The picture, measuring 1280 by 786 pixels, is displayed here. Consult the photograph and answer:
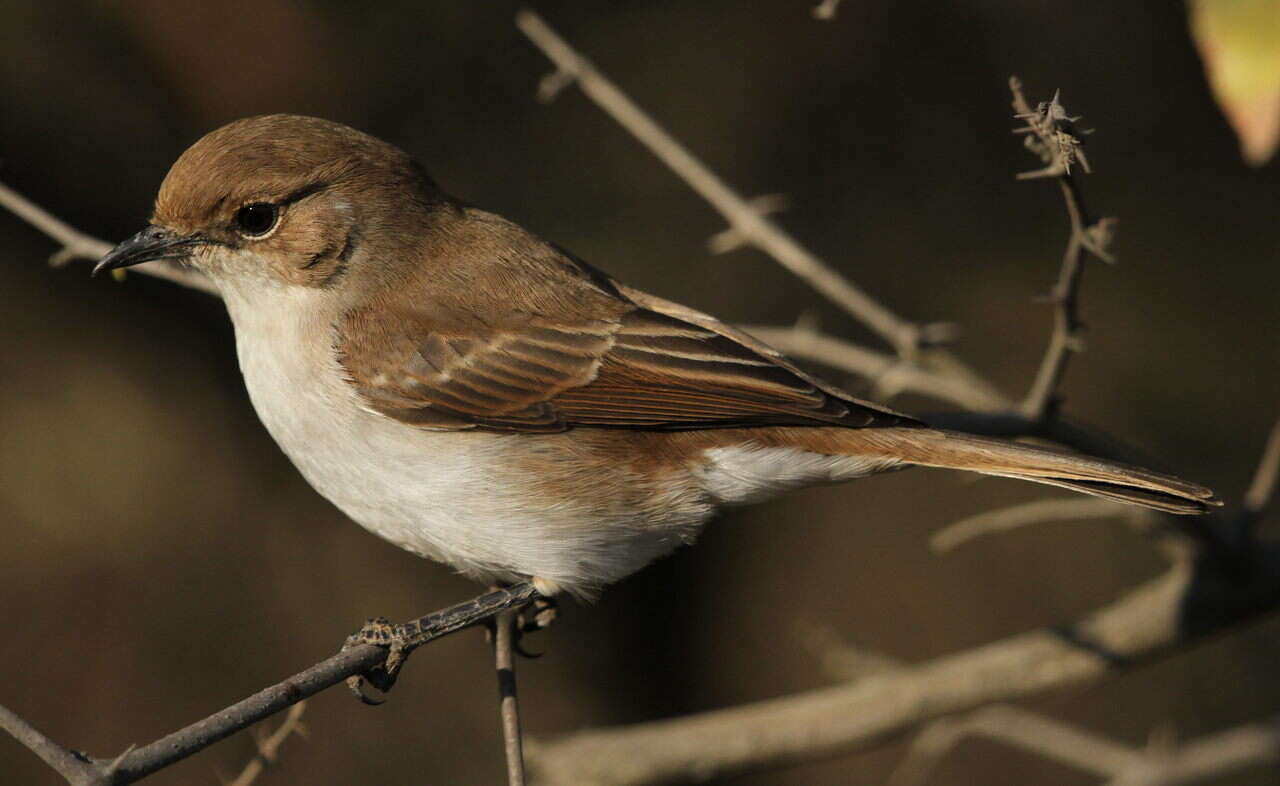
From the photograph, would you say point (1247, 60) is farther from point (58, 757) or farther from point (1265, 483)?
point (58, 757)

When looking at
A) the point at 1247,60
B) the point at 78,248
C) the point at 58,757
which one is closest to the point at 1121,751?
the point at 1247,60

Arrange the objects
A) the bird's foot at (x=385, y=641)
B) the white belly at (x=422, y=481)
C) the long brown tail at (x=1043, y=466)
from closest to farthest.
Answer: the long brown tail at (x=1043, y=466) < the bird's foot at (x=385, y=641) < the white belly at (x=422, y=481)

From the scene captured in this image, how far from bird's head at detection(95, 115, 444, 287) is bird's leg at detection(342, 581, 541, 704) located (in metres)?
1.17

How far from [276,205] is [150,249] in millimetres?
408

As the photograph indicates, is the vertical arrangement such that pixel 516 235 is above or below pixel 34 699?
above

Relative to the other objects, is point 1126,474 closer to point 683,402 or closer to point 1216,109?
point 683,402

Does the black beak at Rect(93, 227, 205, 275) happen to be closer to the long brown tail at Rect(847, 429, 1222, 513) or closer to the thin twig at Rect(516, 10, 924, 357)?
the thin twig at Rect(516, 10, 924, 357)

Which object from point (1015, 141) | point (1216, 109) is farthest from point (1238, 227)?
point (1015, 141)

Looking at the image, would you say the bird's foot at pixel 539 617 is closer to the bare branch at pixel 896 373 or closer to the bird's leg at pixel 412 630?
the bird's leg at pixel 412 630

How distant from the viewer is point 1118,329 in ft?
26.3

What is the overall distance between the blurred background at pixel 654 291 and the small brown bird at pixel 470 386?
270 centimetres

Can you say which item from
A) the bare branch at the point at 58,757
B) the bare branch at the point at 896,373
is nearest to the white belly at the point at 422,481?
the bare branch at the point at 896,373

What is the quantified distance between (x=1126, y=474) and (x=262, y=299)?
271 cm

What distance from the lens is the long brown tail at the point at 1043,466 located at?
3.63 meters
